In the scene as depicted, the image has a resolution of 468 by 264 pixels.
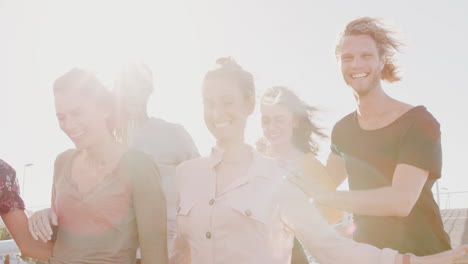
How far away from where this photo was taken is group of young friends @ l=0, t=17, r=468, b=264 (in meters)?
2.76

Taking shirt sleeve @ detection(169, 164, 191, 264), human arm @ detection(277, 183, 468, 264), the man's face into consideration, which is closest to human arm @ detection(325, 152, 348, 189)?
the man's face

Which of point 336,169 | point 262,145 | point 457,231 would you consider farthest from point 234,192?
point 457,231

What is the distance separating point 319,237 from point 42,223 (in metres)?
1.45

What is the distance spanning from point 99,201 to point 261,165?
3.06ft

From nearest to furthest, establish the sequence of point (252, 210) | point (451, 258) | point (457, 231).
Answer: point (451, 258), point (252, 210), point (457, 231)

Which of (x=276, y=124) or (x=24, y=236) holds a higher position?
(x=276, y=124)

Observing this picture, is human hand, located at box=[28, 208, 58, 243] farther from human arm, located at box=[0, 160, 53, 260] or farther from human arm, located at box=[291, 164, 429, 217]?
human arm, located at box=[291, 164, 429, 217]

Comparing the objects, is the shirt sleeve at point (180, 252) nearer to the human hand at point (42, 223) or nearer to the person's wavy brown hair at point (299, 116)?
the human hand at point (42, 223)

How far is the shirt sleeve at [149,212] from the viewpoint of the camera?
8.99 feet

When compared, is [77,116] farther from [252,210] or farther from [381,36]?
[381,36]

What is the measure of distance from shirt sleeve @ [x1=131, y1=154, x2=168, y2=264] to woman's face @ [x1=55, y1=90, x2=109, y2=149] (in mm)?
289

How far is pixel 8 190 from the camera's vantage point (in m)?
2.91

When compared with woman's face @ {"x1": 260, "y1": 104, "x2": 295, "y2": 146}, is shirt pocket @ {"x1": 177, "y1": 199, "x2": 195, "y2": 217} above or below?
below

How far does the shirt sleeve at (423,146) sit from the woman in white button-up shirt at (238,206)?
830 mm
